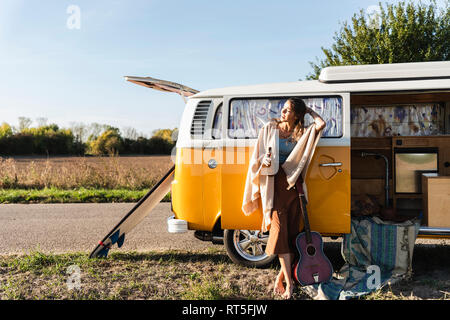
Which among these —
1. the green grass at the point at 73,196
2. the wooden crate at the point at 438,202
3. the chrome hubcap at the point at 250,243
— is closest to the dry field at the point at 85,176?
the green grass at the point at 73,196

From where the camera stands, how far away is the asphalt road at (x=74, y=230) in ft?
18.6

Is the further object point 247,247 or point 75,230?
point 75,230

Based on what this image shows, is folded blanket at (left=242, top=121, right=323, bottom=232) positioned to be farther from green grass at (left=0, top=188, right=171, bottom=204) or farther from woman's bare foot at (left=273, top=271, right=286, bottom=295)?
green grass at (left=0, top=188, right=171, bottom=204)

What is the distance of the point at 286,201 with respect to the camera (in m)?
3.95

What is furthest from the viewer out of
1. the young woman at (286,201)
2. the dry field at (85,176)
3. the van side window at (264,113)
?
the dry field at (85,176)

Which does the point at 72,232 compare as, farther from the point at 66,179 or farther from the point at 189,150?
the point at 66,179

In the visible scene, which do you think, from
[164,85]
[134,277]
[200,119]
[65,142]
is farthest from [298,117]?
[65,142]

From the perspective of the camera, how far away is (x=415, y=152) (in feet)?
18.0

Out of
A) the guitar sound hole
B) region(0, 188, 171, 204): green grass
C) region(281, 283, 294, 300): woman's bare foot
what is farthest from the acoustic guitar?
region(0, 188, 171, 204): green grass

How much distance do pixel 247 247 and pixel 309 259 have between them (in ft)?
2.94

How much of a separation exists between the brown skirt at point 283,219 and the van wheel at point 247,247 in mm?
510

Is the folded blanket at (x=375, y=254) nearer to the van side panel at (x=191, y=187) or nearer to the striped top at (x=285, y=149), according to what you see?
the striped top at (x=285, y=149)

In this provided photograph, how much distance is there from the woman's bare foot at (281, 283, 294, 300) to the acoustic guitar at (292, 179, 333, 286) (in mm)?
138

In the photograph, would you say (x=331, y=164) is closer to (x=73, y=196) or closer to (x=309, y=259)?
(x=309, y=259)
